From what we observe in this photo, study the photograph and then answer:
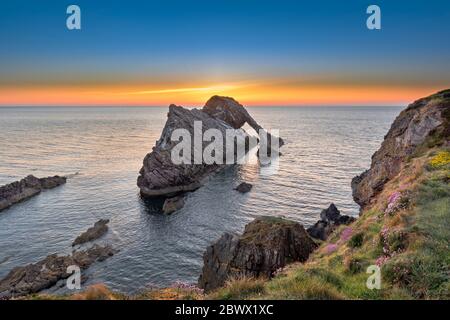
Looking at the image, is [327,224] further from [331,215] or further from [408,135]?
[408,135]

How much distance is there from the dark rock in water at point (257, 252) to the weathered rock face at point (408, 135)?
52.1 ft

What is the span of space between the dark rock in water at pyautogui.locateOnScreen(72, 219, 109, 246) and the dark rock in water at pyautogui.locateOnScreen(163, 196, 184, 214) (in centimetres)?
1112

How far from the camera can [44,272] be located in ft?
130

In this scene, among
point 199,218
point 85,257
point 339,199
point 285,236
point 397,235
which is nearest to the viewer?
point 397,235

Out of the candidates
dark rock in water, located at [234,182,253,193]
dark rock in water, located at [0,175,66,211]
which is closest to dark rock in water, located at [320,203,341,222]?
dark rock in water, located at [234,182,253,193]

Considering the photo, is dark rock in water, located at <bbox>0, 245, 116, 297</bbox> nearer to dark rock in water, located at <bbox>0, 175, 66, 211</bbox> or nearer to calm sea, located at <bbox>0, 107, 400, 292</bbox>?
calm sea, located at <bbox>0, 107, 400, 292</bbox>

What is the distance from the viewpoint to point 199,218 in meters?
57.7

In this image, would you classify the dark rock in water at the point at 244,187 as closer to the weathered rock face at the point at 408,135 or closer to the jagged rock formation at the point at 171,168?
the jagged rock formation at the point at 171,168

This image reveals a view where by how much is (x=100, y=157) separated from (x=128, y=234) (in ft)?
228

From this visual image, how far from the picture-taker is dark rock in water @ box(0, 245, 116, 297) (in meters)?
37.0

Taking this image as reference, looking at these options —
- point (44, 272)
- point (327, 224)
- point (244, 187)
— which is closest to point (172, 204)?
point (244, 187)

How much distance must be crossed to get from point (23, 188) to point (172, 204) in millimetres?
32324

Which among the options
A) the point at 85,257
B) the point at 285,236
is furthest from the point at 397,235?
the point at 85,257
